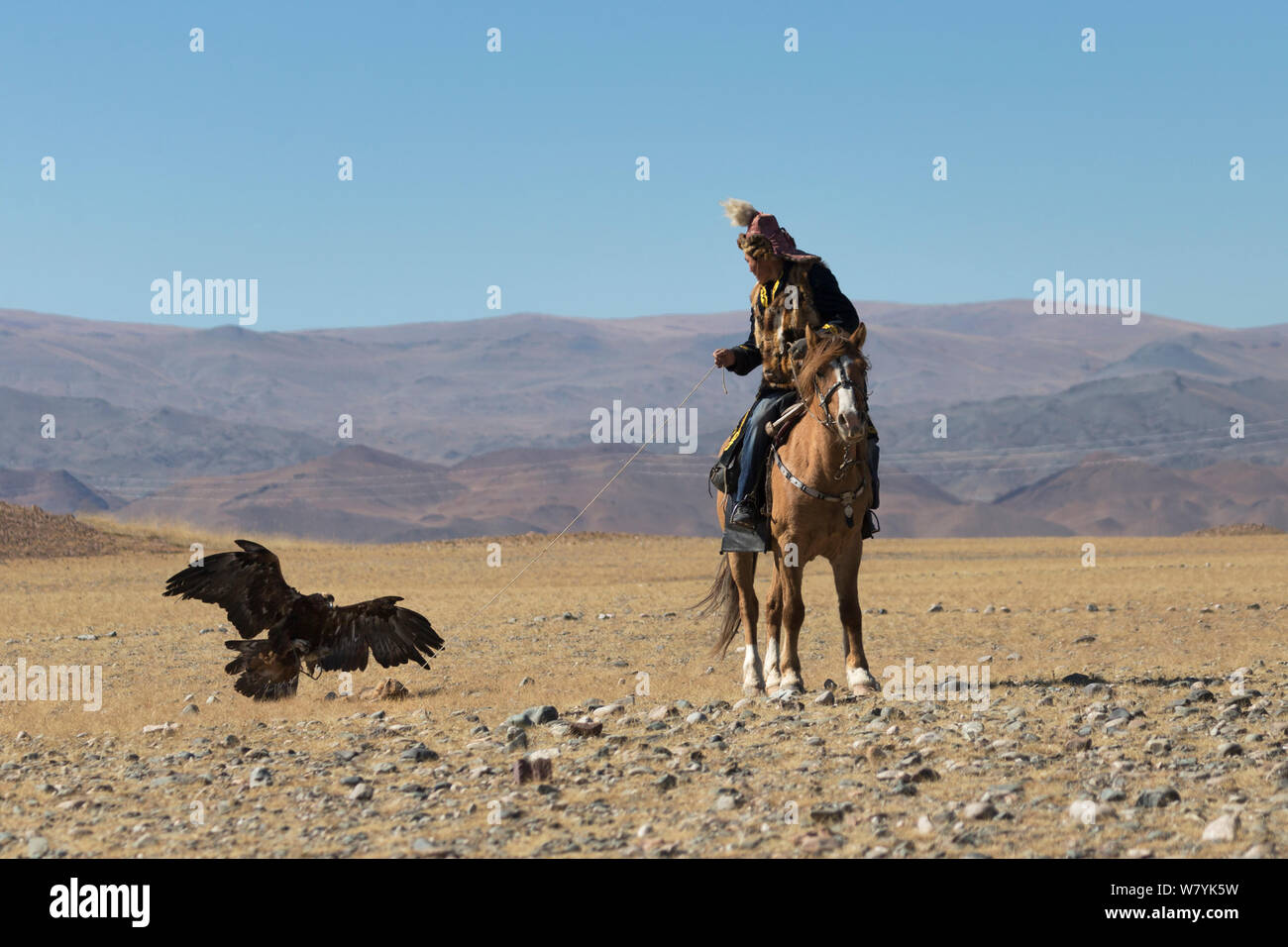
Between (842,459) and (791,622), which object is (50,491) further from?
(842,459)

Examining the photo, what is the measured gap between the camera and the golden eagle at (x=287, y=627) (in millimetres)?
12797

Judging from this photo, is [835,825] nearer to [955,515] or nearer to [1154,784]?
[1154,784]

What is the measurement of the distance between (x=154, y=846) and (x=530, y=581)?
25.3 metres

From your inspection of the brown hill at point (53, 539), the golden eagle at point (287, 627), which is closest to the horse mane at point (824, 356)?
the golden eagle at point (287, 627)

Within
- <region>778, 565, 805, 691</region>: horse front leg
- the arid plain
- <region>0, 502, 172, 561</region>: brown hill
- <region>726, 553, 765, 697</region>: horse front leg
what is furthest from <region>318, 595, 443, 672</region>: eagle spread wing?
<region>0, 502, 172, 561</region>: brown hill

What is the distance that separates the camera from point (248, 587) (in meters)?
12.8

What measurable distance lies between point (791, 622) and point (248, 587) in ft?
16.0

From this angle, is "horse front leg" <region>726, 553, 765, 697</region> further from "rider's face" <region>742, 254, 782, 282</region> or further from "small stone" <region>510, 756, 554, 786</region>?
"small stone" <region>510, 756, 554, 786</region>

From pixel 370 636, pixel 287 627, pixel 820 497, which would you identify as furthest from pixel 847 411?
pixel 287 627

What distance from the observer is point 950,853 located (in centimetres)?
652

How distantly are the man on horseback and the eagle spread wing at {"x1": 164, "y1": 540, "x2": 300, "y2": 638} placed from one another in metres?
4.20

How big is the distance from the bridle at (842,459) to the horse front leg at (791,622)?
689 mm

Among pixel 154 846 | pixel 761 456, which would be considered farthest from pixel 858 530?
pixel 154 846

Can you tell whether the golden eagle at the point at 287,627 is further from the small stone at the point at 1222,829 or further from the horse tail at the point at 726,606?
the small stone at the point at 1222,829
